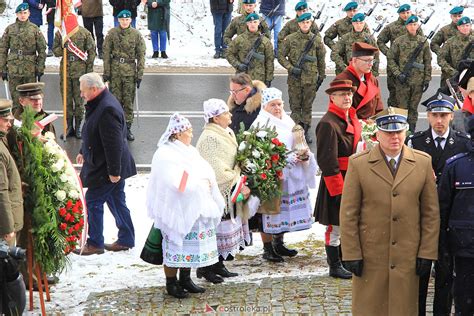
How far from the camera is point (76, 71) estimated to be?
1695 centimetres

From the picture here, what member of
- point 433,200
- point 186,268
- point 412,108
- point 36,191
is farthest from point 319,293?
point 412,108

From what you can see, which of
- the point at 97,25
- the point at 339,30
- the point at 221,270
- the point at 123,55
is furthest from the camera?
the point at 97,25

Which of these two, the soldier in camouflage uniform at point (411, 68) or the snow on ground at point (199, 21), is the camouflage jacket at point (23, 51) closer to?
the snow on ground at point (199, 21)

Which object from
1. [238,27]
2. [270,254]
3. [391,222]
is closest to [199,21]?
[238,27]

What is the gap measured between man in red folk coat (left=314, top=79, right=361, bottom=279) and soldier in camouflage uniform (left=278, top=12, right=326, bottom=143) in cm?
679

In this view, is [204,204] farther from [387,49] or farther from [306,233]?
[387,49]

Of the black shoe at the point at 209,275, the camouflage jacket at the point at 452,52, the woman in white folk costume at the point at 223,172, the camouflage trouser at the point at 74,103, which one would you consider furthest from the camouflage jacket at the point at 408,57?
the black shoe at the point at 209,275

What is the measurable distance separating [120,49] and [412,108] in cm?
479

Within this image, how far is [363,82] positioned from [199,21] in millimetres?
14875

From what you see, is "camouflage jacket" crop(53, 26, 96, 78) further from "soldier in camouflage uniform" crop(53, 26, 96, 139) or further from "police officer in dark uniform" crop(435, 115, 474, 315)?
"police officer in dark uniform" crop(435, 115, 474, 315)

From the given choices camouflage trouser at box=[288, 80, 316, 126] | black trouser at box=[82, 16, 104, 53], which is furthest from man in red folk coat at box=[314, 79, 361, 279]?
black trouser at box=[82, 16, 104, 53]

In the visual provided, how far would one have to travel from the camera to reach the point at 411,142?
31.0 feet

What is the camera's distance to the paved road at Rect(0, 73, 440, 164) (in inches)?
634

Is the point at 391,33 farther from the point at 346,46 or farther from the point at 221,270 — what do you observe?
the point at 221,270
